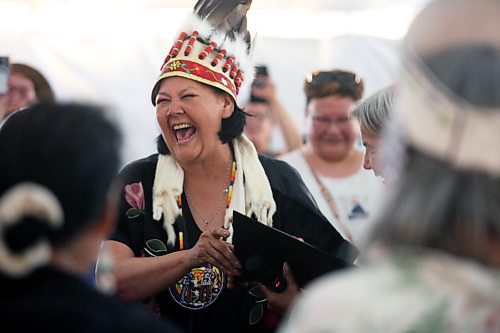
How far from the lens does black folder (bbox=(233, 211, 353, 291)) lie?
113 inches

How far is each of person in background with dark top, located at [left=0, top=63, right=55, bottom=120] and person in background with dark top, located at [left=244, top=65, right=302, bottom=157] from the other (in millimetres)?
1470

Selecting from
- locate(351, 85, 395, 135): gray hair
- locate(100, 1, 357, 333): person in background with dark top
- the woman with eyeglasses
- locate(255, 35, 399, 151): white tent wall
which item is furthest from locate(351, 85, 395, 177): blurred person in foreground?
locate(255, 35, 399, 151): white tent wall

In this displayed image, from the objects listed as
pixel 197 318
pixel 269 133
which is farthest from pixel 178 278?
pixel 269 133

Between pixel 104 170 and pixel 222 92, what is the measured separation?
1.81 m

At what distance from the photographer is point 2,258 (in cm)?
165

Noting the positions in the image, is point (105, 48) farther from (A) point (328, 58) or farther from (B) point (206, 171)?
(B) point (206, 171)

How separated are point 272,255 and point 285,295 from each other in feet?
0.53

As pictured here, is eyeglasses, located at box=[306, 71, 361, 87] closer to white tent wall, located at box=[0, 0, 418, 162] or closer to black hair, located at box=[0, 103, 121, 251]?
white tent wall, located at box=[0, 0, 418, 162]

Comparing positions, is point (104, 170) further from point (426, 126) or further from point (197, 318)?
point (197, 318)

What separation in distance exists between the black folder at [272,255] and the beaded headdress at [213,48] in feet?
2.10

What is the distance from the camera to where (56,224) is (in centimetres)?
166

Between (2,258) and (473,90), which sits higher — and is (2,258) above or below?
below

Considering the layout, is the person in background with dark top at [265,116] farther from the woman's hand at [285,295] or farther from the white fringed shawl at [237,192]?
the woman's hand at [285,295]

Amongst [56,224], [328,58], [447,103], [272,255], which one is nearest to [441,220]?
[447,103]
